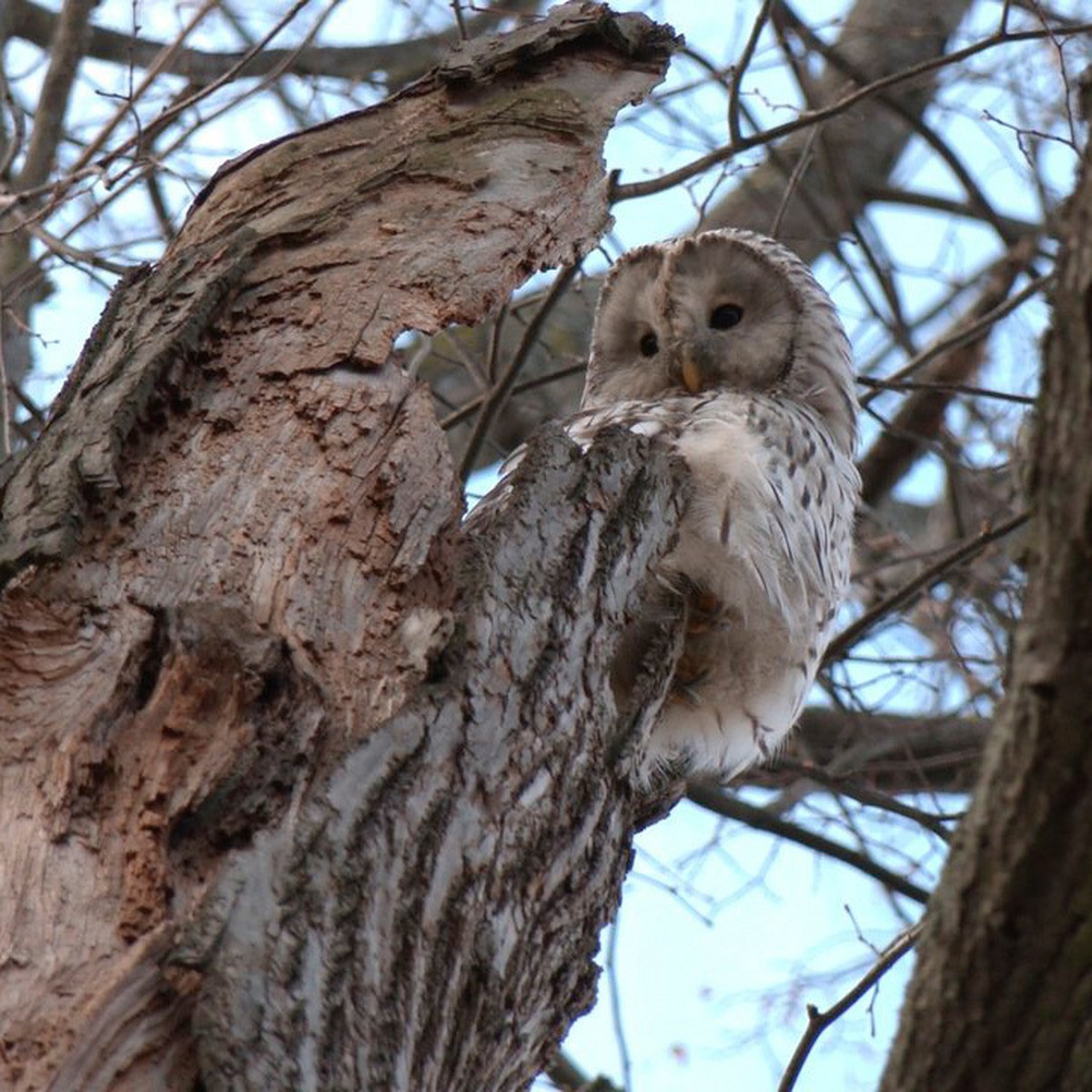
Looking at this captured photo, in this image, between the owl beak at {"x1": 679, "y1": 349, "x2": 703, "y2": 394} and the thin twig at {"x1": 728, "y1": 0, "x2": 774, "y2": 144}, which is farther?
the owl beak at {"x1": 679, "y1": 349, "x2": 703, "y2": 394}

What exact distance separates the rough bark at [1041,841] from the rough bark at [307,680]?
76 centimetres

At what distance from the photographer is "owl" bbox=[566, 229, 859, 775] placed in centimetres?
331

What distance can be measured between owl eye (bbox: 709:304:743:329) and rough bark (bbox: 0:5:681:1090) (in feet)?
5.02

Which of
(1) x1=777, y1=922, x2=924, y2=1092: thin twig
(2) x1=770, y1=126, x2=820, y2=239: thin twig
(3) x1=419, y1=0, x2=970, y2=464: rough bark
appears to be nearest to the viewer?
(1) x1=777, y1=922, x2=924, y2=1092: thin twig

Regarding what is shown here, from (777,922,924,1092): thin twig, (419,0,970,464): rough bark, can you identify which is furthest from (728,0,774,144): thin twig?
(777,922,924,1092): thin twig

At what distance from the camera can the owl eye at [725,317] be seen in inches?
181

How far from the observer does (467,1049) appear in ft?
7.20

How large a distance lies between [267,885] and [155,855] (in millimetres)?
146

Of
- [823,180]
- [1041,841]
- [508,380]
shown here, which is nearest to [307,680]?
[1041,841]

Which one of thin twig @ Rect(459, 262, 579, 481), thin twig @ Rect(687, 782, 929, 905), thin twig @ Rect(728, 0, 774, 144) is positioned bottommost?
thin twig @ Rect(687, 782, 929, 905)

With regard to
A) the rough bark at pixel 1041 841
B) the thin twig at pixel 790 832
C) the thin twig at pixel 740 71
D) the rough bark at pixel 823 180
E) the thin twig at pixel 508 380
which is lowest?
the rough bark at pixel 1041 841

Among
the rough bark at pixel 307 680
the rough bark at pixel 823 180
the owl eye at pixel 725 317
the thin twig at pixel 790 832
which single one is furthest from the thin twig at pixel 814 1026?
the rough bark at pixel 823 180

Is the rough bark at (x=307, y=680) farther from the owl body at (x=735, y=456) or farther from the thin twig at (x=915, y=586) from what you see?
the thin twig at (x=915, y=586)

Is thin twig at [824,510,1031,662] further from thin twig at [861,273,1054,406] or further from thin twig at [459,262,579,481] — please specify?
thin twig at [459,262,579,481]
